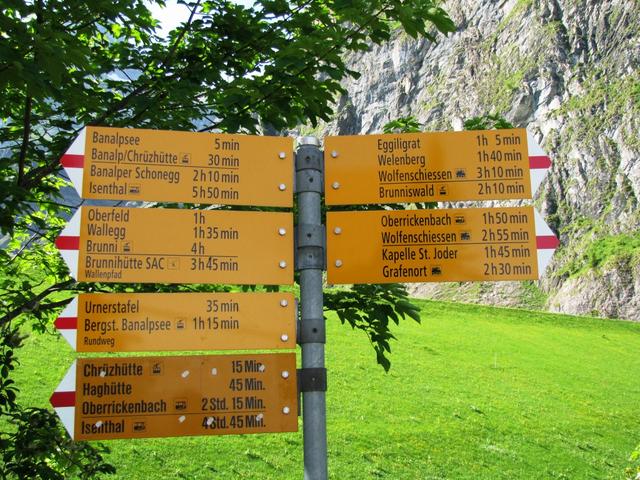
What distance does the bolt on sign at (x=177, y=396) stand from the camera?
309 cm

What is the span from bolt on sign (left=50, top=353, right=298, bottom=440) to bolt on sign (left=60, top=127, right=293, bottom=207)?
87cm

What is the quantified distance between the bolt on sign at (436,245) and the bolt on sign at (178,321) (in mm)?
400

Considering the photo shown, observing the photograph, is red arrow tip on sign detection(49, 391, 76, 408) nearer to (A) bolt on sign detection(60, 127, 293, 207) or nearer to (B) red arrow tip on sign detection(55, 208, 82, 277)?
(B) red arrow tip on sign detection(55, 208, 82, 277)

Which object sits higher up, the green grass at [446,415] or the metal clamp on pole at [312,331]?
the metal clamp on pole at [312,331]

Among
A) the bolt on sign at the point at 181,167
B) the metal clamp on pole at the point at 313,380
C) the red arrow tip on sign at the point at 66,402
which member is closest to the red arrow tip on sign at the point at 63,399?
the red arrow tip on sign at the point at 66,402

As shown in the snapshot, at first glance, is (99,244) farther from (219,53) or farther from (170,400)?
(219,53)

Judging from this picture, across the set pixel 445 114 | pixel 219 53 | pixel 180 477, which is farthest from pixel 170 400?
pixel 445 114

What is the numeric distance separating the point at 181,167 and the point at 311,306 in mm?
1044

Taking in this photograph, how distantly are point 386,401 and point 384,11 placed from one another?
13.2m

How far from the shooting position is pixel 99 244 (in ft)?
10.5

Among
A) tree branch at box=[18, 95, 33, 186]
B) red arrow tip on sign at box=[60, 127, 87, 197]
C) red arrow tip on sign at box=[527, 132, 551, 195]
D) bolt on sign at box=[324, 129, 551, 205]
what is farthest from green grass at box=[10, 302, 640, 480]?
red arrow tip on sign at box=[527, 132, 551, 195]

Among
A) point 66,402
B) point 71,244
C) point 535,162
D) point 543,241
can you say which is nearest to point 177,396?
point 66,402

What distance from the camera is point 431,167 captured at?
347cm

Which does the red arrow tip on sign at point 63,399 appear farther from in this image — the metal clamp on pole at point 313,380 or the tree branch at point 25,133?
the tree branch at point 25,133
